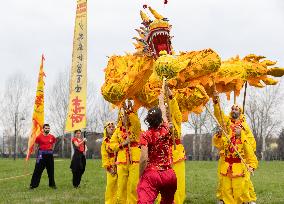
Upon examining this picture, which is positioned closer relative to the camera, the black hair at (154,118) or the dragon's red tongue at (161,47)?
the black hair at (154,118)

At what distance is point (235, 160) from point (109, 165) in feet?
7.45

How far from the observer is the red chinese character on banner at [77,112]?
1197cm

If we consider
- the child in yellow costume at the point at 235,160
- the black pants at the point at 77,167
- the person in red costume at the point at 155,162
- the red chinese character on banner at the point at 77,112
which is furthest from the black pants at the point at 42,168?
the person in red costume at the point at 155,162

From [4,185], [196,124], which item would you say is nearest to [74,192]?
[4,185]

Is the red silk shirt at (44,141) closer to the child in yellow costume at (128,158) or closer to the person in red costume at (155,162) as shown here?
the child in yellow costume at (128,158)

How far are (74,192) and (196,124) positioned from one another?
43.3 meters

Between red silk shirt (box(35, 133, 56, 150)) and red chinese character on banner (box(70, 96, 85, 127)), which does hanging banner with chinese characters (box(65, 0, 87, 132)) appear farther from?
red silk shirt (box(35, 133, 56, 150))

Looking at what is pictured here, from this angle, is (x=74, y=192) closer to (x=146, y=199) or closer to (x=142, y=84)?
(x=142, y=84)

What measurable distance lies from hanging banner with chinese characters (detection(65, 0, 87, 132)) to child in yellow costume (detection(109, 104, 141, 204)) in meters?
3.99

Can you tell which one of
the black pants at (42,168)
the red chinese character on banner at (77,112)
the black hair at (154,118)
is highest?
the red chinese character on banner at (77,112)

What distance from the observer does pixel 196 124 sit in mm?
54406

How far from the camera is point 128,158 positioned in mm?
7836

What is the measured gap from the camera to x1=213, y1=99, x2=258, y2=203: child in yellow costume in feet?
27.5

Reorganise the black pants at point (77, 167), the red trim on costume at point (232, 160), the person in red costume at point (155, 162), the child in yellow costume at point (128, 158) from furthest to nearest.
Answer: the black pants at point (77, 167) → the red trim on costume at point (232, 160) → the child in yellow costume at point (128, 158) → the person in red costume at point (155, 162)
